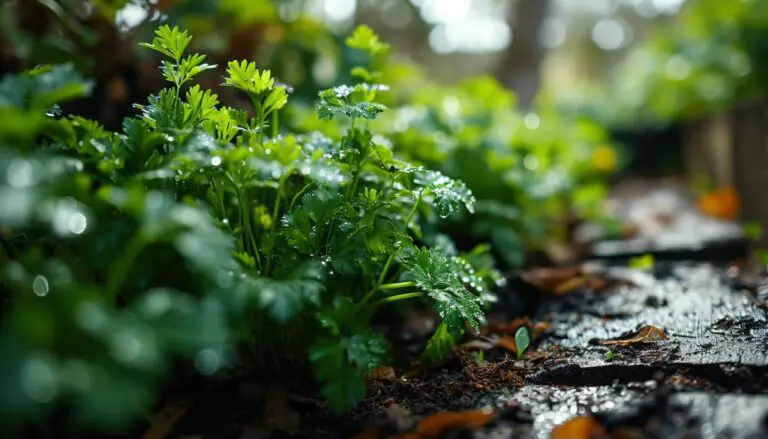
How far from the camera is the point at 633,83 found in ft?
19.7

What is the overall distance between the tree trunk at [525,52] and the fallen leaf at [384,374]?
4384 millimetres

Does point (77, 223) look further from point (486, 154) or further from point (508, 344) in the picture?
point (486, 154)

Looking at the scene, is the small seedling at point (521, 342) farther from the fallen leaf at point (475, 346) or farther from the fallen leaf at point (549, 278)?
the fallen leaf at point (549, 278)

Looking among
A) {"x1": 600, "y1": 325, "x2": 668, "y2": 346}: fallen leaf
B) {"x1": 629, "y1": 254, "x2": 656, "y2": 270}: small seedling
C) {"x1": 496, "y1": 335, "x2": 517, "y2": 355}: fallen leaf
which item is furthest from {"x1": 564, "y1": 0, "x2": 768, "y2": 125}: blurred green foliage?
{"x1": 496, "y1": 335, "x2": 517, "y2": 355}: fallen leaf

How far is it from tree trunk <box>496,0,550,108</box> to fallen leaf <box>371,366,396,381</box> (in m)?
4.38

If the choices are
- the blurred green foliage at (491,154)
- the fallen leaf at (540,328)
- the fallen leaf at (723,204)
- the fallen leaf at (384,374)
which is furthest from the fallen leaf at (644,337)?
the fallen leaf at (723,204)

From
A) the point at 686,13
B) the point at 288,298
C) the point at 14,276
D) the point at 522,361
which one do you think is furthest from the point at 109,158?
the point at 686,13

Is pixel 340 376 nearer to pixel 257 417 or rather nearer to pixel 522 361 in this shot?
pixel 257 417

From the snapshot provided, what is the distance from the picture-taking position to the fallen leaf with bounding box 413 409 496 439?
1.23m

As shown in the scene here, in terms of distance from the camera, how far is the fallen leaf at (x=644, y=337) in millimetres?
1658

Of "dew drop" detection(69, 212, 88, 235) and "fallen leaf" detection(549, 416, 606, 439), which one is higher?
"dew drop" detection(69, 212, 88, 235)

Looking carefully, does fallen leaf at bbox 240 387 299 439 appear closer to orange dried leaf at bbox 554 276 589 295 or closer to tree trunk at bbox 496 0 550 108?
orange dried leaf at bbox 554 276 589 295

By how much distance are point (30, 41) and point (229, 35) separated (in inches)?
36.1

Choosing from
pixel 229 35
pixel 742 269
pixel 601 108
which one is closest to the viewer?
pixel 742 269
